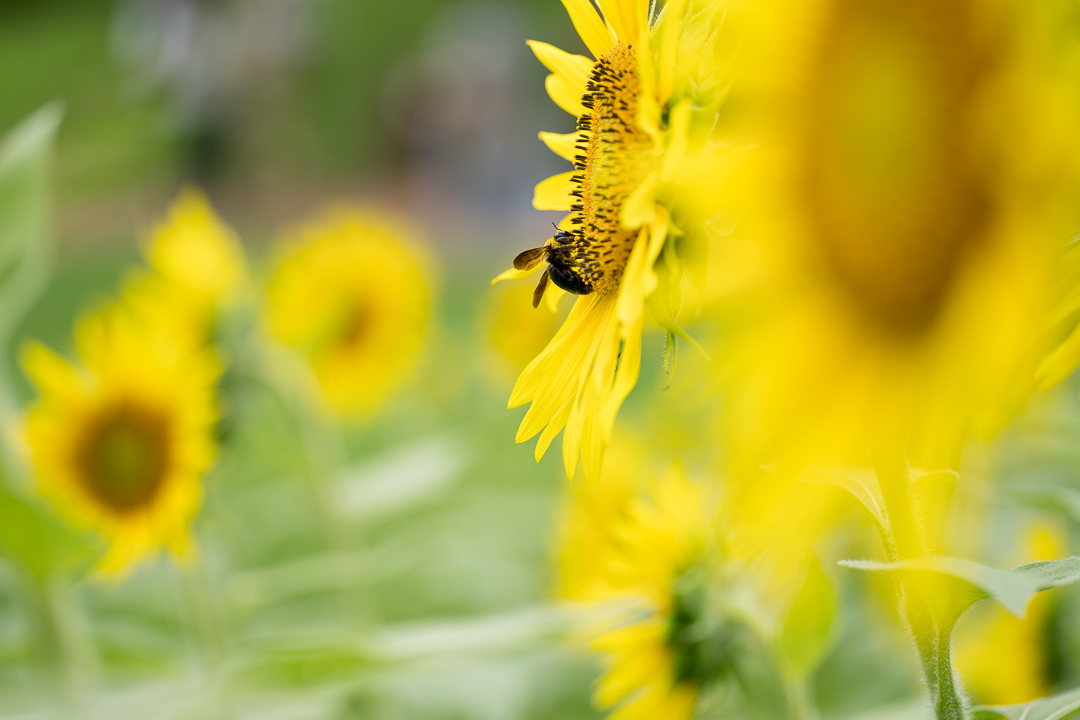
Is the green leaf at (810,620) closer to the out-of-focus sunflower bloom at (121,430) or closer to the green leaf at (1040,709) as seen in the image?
the green leaf at (1040,709)

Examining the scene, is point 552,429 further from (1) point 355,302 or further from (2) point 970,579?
(1) point 355,302

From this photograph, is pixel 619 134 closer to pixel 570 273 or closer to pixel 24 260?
pixel 570 273

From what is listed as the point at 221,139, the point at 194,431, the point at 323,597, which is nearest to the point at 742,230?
the point at 194,431

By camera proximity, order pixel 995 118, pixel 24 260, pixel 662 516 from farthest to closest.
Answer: pixel 24 260 < pixel 662 516 < pixel 995 118

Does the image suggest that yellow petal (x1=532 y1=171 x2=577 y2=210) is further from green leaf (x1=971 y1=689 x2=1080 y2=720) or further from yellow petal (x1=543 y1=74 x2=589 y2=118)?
green leaf (x1=971 y1=689 x2=1080 y2=720)

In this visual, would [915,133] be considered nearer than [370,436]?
Yes

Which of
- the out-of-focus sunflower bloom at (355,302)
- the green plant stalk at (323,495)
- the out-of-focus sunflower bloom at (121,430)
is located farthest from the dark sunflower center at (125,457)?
the out-of-focus sunflower bloom at (355,302)

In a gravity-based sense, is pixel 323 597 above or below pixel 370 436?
below

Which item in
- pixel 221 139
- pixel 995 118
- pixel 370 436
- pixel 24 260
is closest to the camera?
pixel 995 118

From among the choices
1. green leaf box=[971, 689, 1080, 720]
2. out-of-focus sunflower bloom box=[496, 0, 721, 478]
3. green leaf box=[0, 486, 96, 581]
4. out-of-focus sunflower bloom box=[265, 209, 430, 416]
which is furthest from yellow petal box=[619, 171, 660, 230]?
out-of-focus sunflower bloom box=[265, 209, 430, 416]
